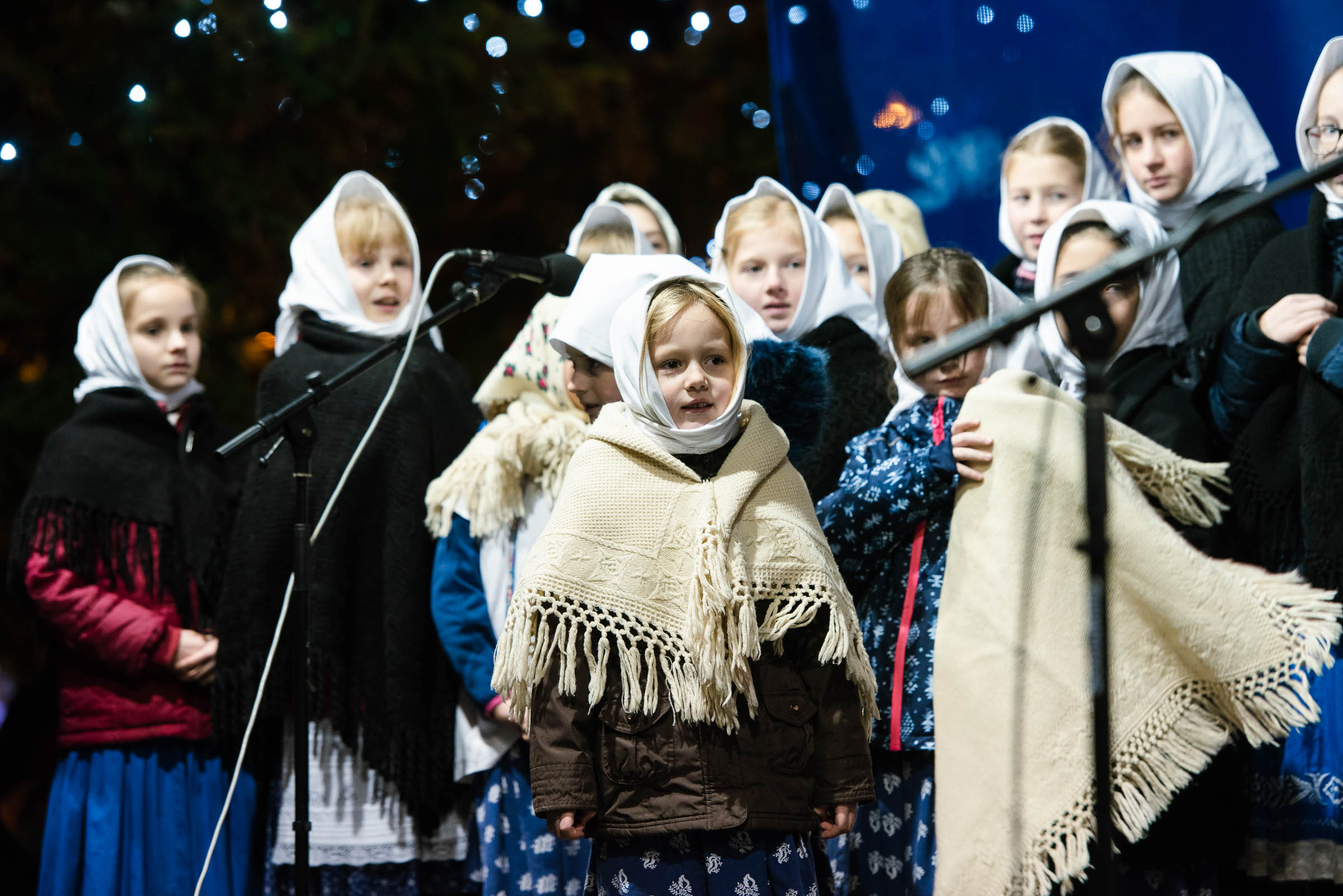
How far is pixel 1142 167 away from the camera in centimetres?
341

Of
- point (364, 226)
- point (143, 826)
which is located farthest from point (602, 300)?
point (143, 826)

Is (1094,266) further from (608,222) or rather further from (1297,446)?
(608,222)

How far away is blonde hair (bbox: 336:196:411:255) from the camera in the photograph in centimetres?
367

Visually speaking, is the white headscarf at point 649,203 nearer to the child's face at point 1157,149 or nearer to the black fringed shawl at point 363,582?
the black fringed shawl at point 363,582

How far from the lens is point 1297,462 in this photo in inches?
109

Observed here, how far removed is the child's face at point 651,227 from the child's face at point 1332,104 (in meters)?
1.82

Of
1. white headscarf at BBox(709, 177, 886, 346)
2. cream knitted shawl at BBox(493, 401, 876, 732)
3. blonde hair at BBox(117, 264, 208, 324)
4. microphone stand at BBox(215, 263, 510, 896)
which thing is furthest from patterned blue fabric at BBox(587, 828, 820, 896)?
blonde hair at BBox(117, 264, 208, 324)

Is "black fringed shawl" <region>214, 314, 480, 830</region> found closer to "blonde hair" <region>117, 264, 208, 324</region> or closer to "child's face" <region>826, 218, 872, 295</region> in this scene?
"blonde hair" <region>117, 264, 208, 324</region>

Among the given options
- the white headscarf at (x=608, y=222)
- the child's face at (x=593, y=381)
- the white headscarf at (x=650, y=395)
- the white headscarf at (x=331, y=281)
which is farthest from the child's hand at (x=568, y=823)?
the white headscarf at (x=608, y=222)

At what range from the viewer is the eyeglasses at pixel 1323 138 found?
2.92 meters

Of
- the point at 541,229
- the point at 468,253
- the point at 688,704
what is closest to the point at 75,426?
the point at 468,253

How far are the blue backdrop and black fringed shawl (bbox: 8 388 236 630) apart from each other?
2.25 metres

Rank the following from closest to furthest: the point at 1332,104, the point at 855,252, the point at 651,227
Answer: the point at 1332,104 < the point at 855,252 < the point at 651,227

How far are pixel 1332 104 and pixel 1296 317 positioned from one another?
0.54m
